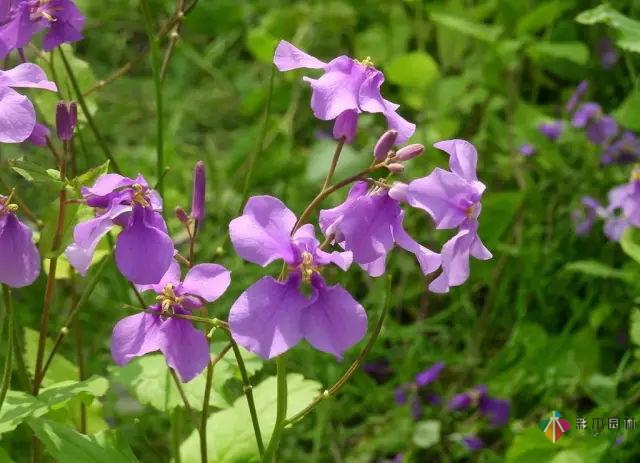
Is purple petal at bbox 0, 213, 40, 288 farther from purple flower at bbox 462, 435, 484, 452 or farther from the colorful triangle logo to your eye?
purple flower at bbox 462, 435, 484, 452

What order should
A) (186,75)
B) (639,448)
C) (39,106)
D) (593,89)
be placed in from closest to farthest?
(39,106) → (639,448) → (593,89) → (186,75)

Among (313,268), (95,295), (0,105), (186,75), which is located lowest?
(186,75)

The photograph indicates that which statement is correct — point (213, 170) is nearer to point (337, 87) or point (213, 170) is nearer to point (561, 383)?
point (561, 383)

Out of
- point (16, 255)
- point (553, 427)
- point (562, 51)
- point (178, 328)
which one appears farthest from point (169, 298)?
point (562, 51)

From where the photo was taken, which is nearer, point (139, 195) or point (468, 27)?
point (139, 195)

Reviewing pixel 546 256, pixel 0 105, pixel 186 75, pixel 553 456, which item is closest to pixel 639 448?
pixel 553 456

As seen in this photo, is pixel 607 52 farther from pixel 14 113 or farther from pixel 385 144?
pixel 14 113

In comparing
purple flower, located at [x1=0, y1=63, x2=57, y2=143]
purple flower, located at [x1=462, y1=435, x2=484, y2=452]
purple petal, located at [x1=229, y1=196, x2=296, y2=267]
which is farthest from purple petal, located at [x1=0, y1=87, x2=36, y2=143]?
purple flower, located at [x1=462, y1=435, x2=484, y2=452]
